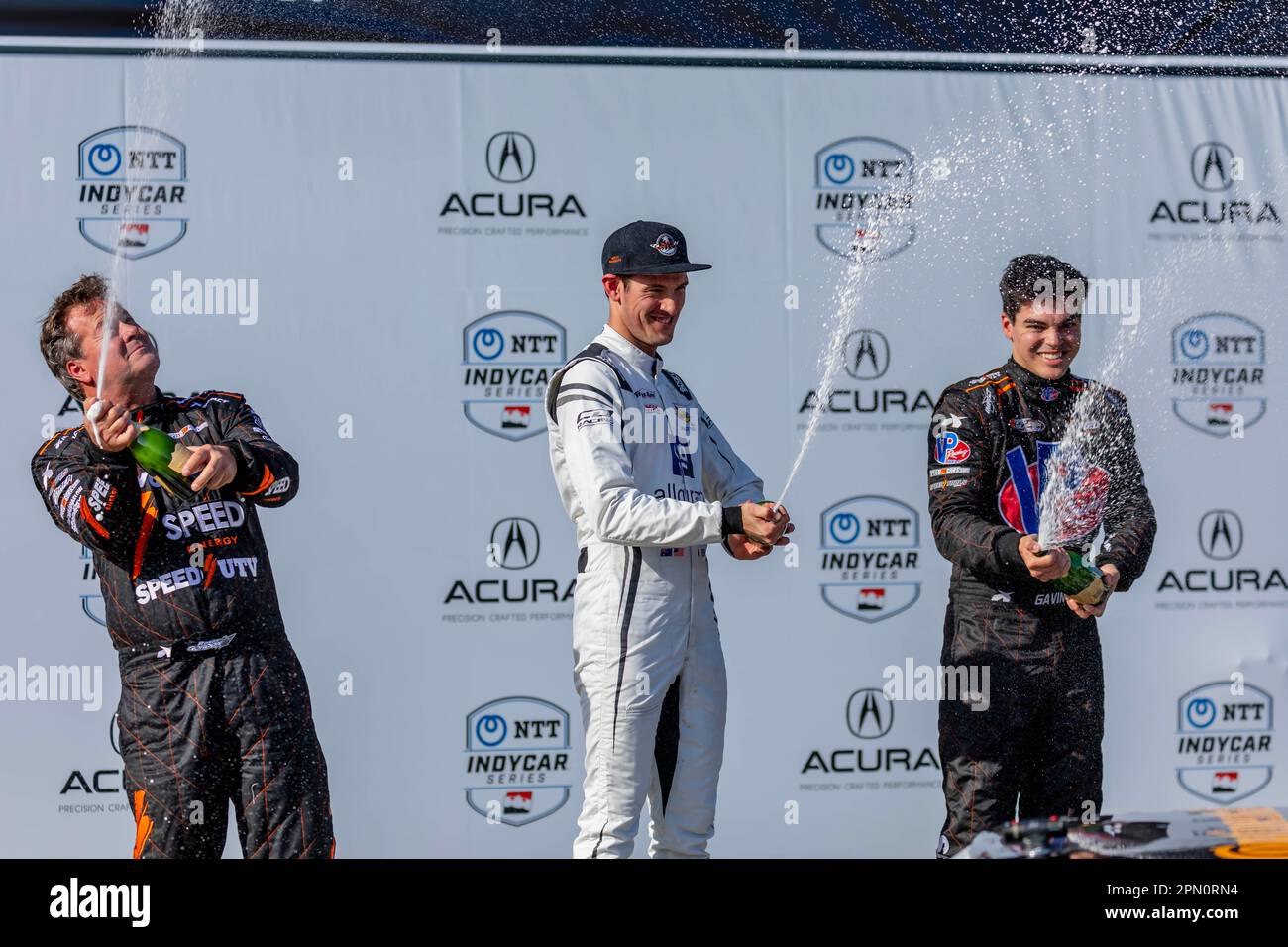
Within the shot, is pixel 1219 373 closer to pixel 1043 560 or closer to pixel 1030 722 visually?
pixel 1043 560

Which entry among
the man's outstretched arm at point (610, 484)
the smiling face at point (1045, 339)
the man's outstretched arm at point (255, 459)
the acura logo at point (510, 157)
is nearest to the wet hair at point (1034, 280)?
the smiling face at point (1045, 339)

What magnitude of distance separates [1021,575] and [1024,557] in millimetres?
104

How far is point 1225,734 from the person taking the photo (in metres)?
3.82

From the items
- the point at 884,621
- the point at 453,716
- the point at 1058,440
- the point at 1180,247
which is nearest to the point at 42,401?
the point at 453,716

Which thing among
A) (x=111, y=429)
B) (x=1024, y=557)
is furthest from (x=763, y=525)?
(x=111, y=429)

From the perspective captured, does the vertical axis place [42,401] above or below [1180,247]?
below

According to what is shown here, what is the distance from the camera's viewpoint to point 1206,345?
3.83 meters

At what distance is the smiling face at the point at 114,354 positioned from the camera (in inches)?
126

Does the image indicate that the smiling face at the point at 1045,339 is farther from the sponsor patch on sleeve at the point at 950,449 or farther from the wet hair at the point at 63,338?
the wet hair at the point at 63,338

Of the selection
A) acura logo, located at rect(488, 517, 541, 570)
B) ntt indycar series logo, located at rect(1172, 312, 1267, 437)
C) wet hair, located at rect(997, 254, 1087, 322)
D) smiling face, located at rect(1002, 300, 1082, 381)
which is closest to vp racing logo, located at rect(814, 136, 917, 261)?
wet hair, located at rect(997, 254, 1087, 322)

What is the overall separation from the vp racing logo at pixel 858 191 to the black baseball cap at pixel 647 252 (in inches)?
33.3

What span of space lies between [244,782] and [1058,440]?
7.16 ft

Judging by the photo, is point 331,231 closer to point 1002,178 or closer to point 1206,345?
point 1002,178

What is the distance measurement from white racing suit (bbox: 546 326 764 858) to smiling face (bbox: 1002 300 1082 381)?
1010mm
